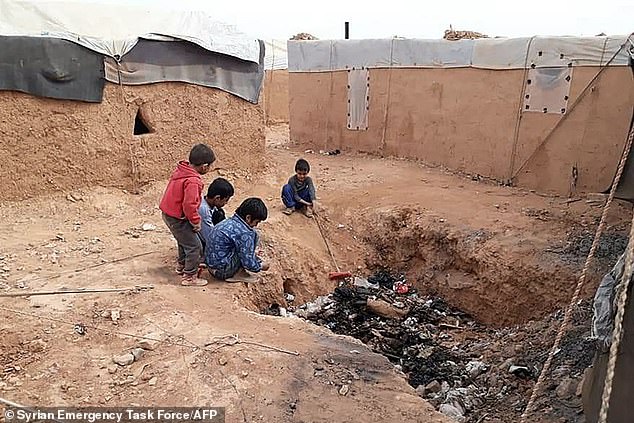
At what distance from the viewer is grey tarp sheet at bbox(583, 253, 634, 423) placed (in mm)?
2141

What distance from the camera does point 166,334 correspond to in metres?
3.83

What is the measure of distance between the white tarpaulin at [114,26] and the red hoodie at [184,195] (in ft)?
10.5

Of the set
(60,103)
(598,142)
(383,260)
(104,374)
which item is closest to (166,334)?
(104,374)

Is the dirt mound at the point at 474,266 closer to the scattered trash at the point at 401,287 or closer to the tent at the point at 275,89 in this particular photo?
the scattered trash at the point at 401,287

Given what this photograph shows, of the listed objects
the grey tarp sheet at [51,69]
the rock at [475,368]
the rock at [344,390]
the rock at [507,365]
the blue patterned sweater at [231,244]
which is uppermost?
the grey tarp sheet at [51,69]

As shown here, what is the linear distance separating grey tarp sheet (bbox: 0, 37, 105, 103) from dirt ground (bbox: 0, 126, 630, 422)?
1329mm

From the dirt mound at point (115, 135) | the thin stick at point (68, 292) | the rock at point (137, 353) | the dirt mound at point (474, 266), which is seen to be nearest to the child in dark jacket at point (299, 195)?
the dirt mound at point (474, 266)

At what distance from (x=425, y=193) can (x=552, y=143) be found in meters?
1.99

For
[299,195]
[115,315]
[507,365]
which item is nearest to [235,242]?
[115,315]

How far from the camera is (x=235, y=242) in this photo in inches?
195

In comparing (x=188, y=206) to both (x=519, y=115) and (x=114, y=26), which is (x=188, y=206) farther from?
(x=519, y=115)

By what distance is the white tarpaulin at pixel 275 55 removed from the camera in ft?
58.0

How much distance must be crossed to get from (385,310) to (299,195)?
6.42 ft

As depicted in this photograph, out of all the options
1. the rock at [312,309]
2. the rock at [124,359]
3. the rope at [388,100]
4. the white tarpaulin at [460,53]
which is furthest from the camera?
the rope at [388,100]
